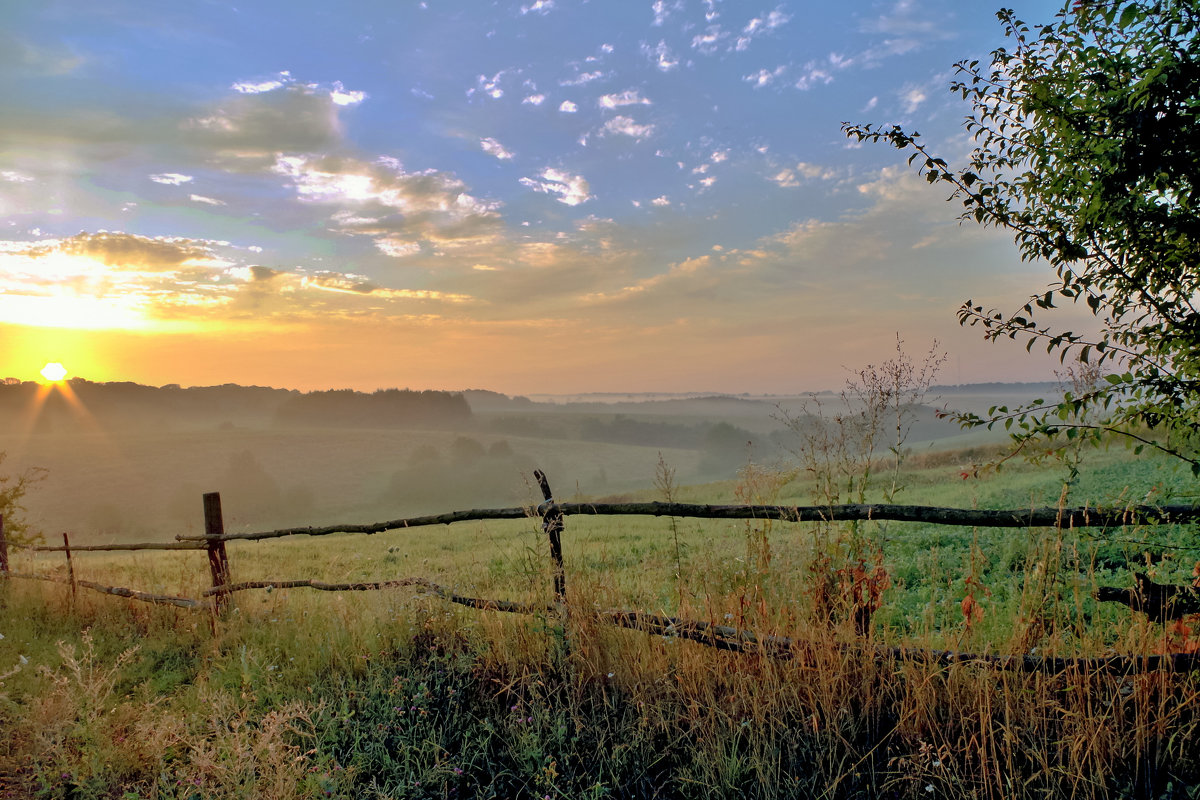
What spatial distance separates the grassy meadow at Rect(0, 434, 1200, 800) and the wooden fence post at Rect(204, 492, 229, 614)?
1279mm

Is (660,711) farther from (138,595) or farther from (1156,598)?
(138,595)

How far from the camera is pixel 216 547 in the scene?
6918 millimetres

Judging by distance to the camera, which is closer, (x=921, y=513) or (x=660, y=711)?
(x=660, y=711)

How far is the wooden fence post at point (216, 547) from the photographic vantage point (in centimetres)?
672

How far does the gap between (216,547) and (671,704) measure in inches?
233

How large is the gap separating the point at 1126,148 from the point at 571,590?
4.15 meters

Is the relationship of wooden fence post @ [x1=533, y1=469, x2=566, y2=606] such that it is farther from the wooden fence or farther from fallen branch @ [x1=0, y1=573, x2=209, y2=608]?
fallen branch @ [x1=0, y1=573, x2=209, y2=608]

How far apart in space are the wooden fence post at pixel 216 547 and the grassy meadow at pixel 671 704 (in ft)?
4.20

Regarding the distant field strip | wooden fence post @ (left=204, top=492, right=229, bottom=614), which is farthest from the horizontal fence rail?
wooden fence post @ (left=204, top=492, right=229, bottom=614)

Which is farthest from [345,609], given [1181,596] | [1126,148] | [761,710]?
[1126,148]

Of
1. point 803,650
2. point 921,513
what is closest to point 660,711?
point 803,650

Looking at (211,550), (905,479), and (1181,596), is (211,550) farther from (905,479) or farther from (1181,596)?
(905,479)

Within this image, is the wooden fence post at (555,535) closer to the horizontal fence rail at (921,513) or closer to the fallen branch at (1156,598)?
the horizontal fence rail at (921,513)

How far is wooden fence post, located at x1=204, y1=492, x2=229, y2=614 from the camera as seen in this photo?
6.72 meters
